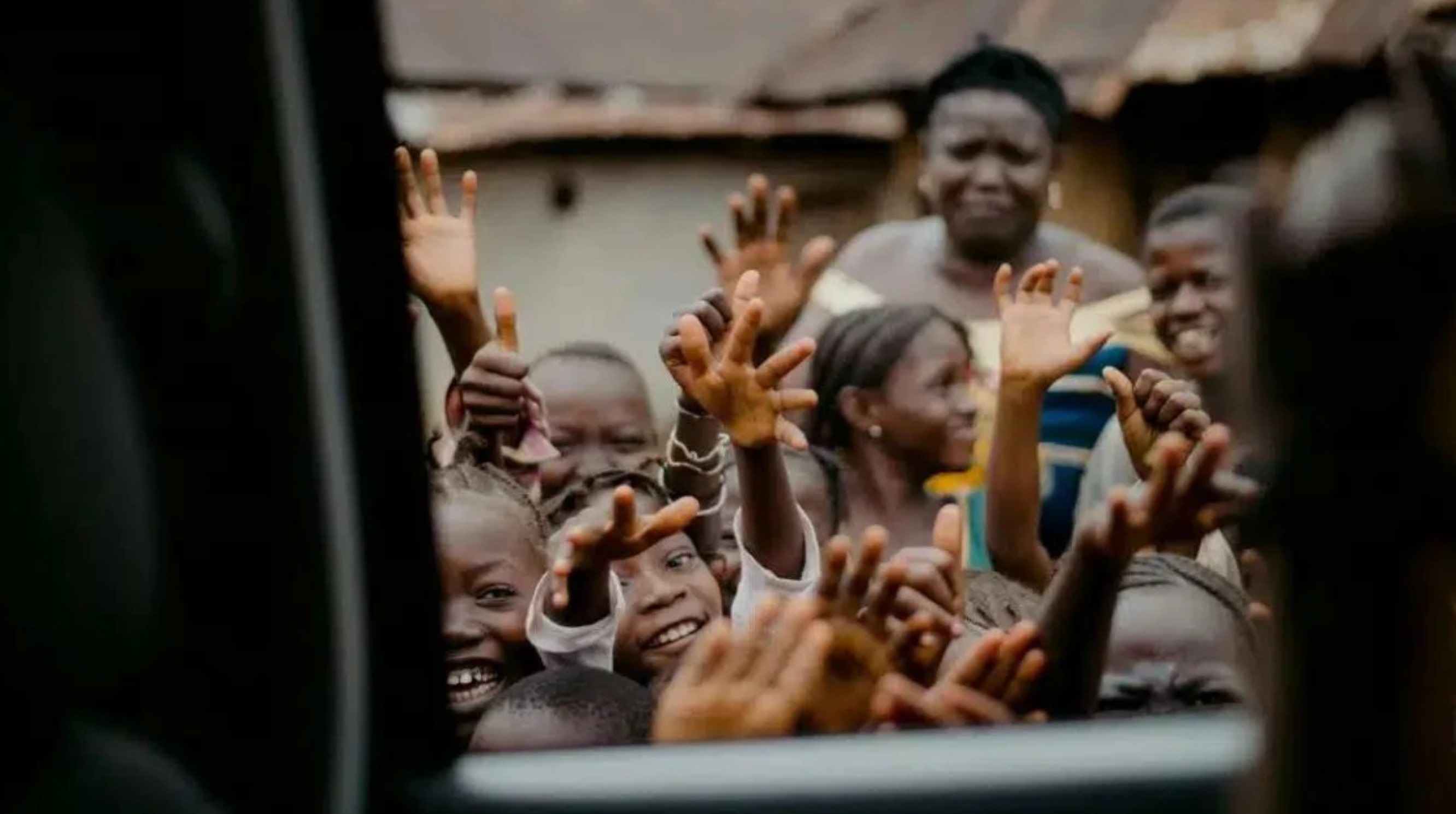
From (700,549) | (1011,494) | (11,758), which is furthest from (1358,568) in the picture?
(700,549)

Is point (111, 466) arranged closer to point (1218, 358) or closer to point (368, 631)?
point (368, 631)

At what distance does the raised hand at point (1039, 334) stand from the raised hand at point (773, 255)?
31 centimetres

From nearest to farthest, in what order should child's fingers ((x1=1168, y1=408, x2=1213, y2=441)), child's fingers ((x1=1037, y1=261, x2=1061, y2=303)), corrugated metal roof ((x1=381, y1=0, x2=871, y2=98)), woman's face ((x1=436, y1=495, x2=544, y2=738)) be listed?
child's fingers ((x1=1168, y1=408, x2=1213, y2=441)) < woman's face ((x1=436, y1=495, x2=544, y2=738)) < child's fingers ((x1=1037, y1=261, x2=1061, y2=303)) < corrugated metal roof ((x1=381, y1=0, x2=871, y2=98))

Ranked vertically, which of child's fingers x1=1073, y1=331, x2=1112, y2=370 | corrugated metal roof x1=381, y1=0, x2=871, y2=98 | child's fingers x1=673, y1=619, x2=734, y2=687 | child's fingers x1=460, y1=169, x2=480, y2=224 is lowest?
corrugated metal roof x1=381, y1=0, x2=871, y2=98

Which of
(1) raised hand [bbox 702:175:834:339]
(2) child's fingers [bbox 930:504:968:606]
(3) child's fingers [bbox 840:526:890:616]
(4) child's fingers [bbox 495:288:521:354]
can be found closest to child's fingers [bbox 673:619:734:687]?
(3) child's fingers [bbox 840:526:890:616]

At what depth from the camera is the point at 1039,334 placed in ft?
7.50

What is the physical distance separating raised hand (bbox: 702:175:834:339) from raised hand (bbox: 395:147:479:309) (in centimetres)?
39

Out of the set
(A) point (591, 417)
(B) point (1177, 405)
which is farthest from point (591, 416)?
(B) point (1177, 405)

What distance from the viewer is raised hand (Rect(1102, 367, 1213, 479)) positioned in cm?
190

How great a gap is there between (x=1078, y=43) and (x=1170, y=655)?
4320mm

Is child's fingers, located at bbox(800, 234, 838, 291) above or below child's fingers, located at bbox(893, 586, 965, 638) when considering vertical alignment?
above

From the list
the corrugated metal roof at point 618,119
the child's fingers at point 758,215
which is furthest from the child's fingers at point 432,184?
the corrugated metal roof at point 618,119

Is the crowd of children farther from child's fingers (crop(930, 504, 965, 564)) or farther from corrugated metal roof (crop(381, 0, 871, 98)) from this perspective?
corrugated metal roof (crop(381, 0, 871, 98))

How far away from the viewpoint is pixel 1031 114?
11.1 feet
